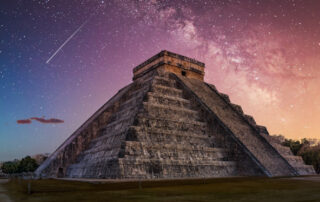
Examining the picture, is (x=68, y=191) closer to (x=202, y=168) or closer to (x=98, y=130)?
(x=202, y=168)

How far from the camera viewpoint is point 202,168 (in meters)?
16.5

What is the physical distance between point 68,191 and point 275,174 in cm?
1289

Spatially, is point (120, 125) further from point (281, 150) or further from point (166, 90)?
point (281, 150)

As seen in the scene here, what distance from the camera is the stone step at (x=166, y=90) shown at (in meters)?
21.0

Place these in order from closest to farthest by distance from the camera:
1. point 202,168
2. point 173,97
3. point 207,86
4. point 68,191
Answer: point 68,191 < point 202,168 < point 173,97 < point 207,86

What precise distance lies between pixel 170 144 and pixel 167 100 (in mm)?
4584

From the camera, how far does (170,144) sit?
16688 mm

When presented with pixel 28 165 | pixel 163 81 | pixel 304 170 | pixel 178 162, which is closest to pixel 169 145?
pixel 178 162

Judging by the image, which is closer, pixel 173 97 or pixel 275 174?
pixel 275 174

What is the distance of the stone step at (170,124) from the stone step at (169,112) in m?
0.44

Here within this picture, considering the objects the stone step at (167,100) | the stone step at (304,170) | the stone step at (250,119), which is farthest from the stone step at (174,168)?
the stone step at (250,119)

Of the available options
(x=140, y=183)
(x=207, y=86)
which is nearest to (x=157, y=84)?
(x=207, y=86)

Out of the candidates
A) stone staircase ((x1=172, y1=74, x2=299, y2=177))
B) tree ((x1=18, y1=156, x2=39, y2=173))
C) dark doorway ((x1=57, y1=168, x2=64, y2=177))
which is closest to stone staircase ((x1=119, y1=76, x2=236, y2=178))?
stone staircase ((x1=172, y1=74, x2=299, y2=177))

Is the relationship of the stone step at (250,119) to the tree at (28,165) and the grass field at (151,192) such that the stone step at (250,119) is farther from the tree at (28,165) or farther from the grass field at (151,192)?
the tree at (28,165)
